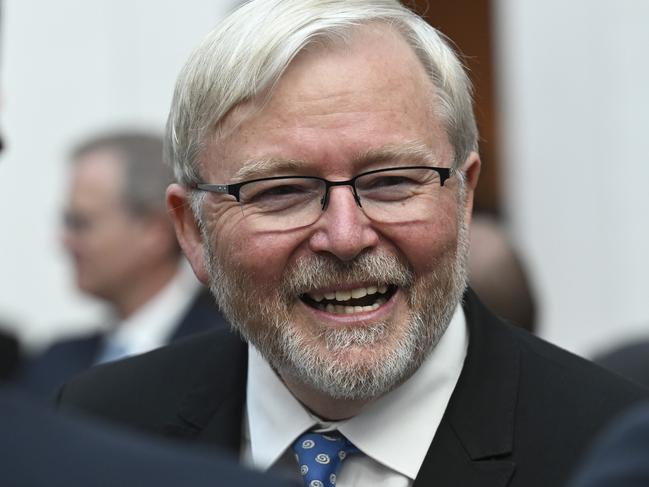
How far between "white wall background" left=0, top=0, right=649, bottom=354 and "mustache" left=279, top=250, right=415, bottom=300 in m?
5.25

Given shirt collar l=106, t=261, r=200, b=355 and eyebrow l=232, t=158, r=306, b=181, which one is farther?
shirt collar l=106, t=261, r=200, b=355

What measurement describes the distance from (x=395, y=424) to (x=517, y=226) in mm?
5731

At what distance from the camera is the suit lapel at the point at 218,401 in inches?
133

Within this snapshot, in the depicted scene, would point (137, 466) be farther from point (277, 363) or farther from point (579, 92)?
point (579, 92)

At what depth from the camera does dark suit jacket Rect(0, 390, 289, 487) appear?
1938 mm

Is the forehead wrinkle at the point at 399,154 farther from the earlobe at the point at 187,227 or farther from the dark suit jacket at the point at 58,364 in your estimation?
the dark suit jacket at the point at 58,364

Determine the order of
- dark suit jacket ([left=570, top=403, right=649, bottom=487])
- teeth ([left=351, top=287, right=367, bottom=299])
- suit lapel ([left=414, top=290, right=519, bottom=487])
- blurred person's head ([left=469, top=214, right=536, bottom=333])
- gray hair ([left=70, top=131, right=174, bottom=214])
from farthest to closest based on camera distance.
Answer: gray hair ([left=70, top=131, right=174, bottom=214]), blurred person's head ([left=469, top=214, right=536, bottom=333]), teeth ([left=351, top=287, right=367, bottom=299]), suit lapel ([left=414, top=290, right=519, bottom=487]), dark suit jacket ([left=570, top=403, right=649, bottom=487])

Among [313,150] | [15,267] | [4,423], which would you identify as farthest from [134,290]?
[4,423]

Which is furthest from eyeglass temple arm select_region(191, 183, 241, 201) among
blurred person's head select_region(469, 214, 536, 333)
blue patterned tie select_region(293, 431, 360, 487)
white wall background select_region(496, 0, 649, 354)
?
white wall background select_region(496, 0, 649, 354)

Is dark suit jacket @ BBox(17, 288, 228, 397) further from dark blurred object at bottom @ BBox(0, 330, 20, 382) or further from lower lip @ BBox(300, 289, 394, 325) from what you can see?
dark blurred object at bottom @ BBox(0, 330, 20, 382)

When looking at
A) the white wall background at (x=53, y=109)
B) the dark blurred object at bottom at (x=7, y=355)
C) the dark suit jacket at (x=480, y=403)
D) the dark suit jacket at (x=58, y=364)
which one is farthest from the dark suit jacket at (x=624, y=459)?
the white wall background at (x=53, y=109)

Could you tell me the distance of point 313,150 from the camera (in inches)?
125

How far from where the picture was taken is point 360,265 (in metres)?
3.15

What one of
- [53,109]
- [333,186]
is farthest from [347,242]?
[53,109]
